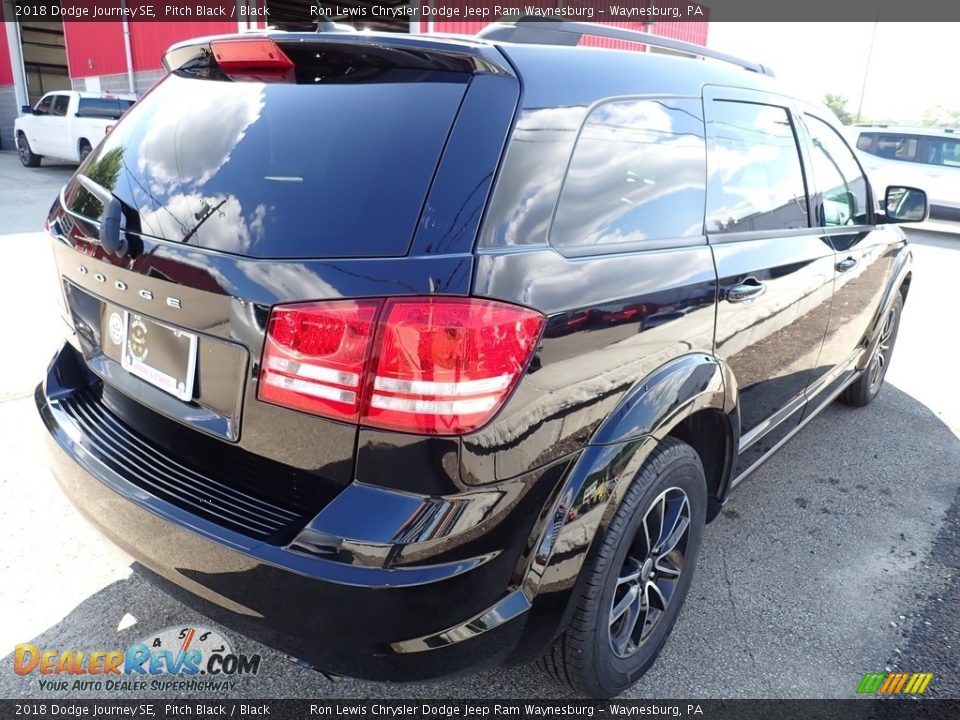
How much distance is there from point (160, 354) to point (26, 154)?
18.9 metres

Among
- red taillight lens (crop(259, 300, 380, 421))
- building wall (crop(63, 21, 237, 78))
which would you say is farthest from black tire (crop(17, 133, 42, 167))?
red taillight lens (crop(259, 300, 380, 421))

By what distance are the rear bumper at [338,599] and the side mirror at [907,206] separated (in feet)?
10.9

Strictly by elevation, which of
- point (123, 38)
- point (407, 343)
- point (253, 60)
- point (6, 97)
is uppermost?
point (123, 38)

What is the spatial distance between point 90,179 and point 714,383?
1967 millimetres

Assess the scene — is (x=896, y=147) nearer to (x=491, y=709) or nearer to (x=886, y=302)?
(x=886, y=302)

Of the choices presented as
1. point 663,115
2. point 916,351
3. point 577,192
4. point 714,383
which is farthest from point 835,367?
point 916,351

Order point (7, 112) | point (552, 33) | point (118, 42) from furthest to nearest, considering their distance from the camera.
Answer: point (7, 112)
point (118, 42)
point (552, 33)

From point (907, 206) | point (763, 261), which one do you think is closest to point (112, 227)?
point (763, 261)

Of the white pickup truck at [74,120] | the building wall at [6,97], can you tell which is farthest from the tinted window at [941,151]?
the building wall at [6,97]

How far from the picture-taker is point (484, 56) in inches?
66.6

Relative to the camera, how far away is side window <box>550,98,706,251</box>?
180 centimetres

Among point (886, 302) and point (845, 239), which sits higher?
point (845, 239)

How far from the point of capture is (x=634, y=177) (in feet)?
6.57

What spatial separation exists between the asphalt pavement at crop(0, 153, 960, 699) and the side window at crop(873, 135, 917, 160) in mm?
11879
